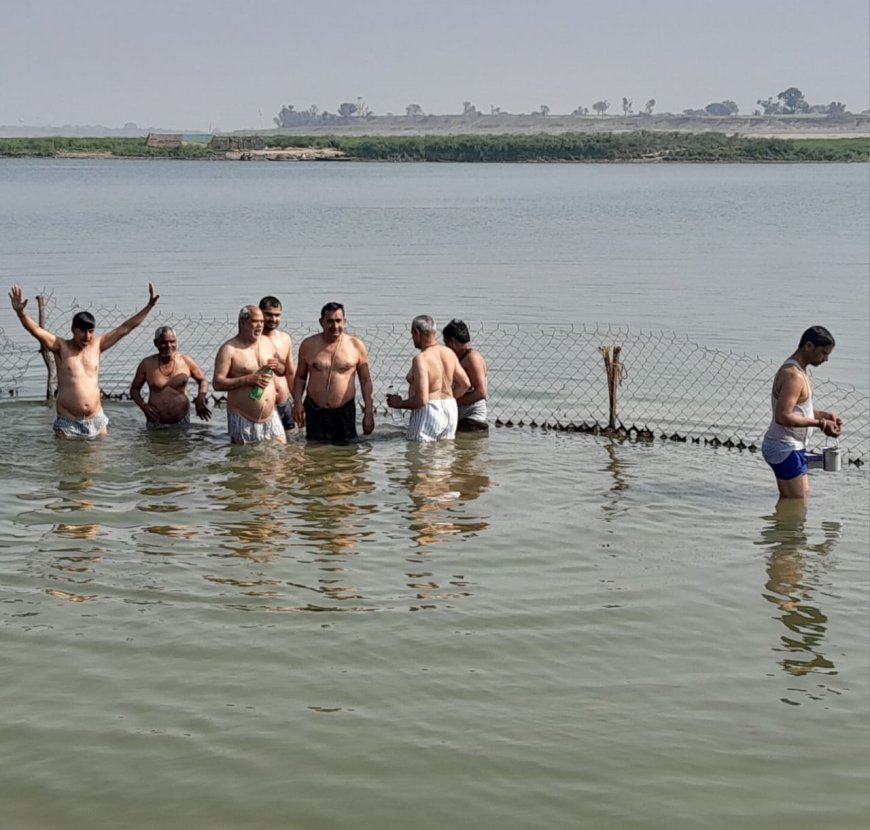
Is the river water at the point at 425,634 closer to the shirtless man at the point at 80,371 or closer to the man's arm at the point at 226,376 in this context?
the shirtless man at the point at 80,371

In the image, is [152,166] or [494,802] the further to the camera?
[152,166]

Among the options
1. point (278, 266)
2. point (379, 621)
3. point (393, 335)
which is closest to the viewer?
point (379, 621)

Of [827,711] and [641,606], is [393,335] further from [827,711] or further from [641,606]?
[827,711]

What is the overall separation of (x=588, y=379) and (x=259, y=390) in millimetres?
6926

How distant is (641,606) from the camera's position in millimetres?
9039

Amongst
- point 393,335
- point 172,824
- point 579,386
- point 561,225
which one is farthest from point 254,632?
point 561,225

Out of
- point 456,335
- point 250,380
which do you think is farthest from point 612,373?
point 250,380

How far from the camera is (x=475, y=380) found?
14.1 metres

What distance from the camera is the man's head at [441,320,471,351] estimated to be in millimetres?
13711

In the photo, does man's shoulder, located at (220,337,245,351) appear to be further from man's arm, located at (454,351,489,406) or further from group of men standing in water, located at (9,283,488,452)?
man's arm, located at (454,351,489,406)

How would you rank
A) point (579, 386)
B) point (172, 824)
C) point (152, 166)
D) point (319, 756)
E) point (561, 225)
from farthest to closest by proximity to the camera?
1. point (152, 166)
2. point (561, 225)
3. point (579, 386)
4. point (319, 756)
5. point (172, 824)

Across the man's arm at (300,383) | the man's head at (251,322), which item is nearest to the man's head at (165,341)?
the man's head at (251,322)

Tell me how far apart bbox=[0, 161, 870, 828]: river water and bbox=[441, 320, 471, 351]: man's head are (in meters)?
1.13

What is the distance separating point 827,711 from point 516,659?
1852 mm
